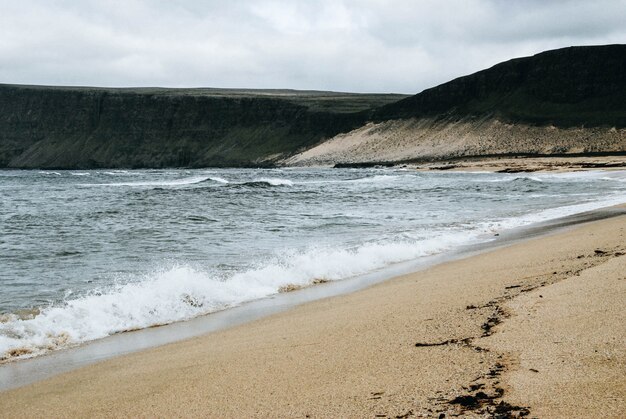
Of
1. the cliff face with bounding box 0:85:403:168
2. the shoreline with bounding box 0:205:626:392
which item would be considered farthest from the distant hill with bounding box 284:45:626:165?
the shoreline with bounding box 0:205:626:392

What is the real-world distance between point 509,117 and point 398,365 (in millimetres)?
105970

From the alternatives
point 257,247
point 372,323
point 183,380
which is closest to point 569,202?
point 257,247

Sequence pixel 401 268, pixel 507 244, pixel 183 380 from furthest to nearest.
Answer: pixel 507 244, pixel 401 268, pixel 183 380

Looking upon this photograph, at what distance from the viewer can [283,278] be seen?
32.8ft

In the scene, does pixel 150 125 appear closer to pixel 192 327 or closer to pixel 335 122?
pixel 335 122

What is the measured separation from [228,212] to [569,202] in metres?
12.4

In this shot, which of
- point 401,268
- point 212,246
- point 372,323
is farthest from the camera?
point 212,246

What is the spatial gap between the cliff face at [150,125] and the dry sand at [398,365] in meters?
134

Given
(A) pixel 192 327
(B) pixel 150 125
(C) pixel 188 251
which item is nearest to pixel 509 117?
(B) pixel 150 125

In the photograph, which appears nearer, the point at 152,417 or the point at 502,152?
the point at 152,417

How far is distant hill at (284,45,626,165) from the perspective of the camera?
94812 mm

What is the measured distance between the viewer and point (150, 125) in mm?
159500

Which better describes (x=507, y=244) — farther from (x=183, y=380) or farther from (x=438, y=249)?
(x=183, y=380)

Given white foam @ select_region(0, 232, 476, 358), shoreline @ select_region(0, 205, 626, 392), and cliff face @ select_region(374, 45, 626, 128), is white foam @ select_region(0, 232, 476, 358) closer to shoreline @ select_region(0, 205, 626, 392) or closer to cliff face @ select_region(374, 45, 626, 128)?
shoreline @ select_region(0, 205, 626, 392)
